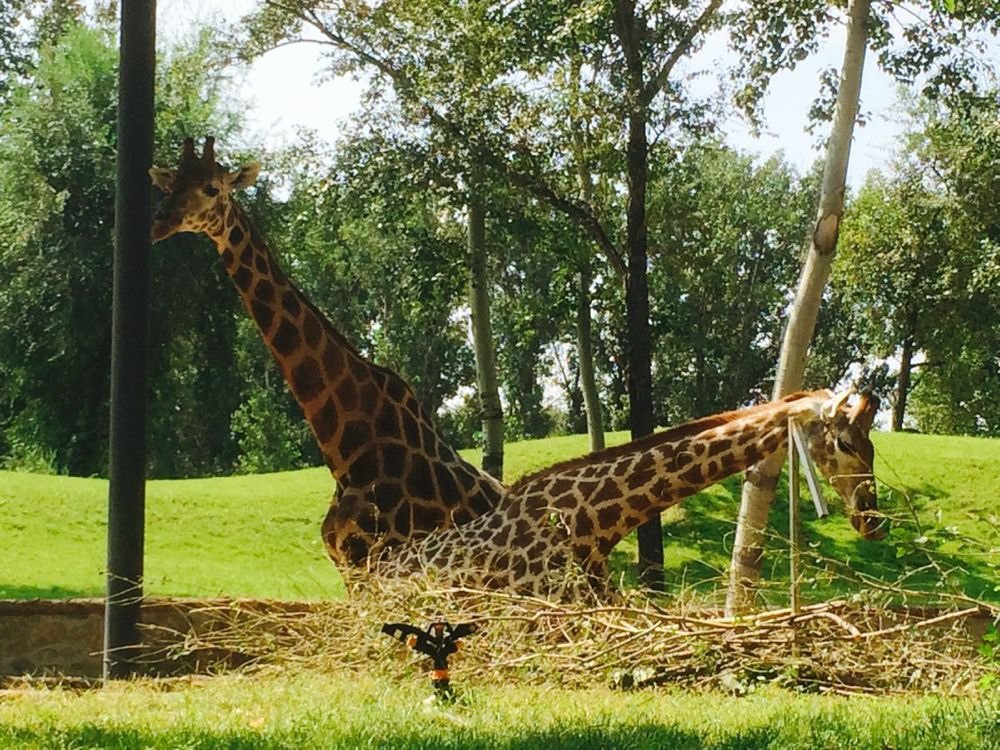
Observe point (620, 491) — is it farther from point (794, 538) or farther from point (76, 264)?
point (76, 264)

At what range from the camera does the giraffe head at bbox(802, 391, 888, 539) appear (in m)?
8.81

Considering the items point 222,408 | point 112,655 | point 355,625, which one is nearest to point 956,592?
point 355,625

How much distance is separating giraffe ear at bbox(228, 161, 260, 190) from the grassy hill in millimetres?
7539

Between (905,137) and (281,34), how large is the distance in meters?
24.3

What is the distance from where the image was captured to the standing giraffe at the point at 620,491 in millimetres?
8836

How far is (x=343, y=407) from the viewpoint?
9992mm

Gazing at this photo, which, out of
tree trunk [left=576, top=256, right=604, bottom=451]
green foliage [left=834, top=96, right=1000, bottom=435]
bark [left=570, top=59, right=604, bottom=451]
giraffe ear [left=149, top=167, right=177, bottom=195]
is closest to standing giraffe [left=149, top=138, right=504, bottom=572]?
giraffe ear [left=149, top=167, right=177, bottom=195]

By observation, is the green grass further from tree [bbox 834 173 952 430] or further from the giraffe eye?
tree [bbox 834 173 952 430]

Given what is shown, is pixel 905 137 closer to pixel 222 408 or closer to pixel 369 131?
pixel 222 408

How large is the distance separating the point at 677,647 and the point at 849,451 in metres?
2.22

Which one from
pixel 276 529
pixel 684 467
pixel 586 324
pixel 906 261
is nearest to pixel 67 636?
pixel 684 467

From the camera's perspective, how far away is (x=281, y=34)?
1808cm

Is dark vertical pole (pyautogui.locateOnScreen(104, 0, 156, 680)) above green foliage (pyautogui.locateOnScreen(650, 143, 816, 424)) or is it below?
below

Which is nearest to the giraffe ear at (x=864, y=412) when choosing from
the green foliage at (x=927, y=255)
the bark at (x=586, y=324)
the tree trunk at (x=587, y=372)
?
the bark at (x=586, y=324)
